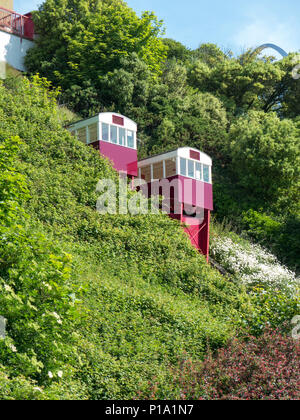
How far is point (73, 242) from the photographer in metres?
18.9

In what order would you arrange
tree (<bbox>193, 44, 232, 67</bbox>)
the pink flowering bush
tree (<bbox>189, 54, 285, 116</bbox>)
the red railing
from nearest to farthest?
the pink flowering bush
the red railing
tree (<bbox>189, 54, 285, 116</bbox>)
tree (<bbox>193, 44, 232, 67</bbox>)

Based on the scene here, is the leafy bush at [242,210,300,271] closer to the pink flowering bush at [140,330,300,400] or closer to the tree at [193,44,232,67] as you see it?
the pink flowering bush at [140,330,300,400]

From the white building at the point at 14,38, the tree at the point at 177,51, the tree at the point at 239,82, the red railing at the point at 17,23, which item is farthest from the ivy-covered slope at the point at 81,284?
the tree at the point at 177,51

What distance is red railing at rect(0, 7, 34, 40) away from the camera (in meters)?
36.7

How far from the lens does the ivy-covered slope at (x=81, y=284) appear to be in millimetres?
10391

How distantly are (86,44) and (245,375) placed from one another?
→ 26.1 metres

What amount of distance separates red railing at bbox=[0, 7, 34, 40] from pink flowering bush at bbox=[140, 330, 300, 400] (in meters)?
28.0

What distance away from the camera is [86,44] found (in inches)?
1368

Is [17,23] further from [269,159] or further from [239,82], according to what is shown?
[269,159]

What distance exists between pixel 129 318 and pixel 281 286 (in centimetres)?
883

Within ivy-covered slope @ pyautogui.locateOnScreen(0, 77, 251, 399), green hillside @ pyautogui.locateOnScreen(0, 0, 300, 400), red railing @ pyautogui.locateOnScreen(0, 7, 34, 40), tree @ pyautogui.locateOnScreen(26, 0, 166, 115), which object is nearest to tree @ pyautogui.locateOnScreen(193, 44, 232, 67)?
green hillside @ pyautogui.locateOnScreen(0, 0, 300, 400)
